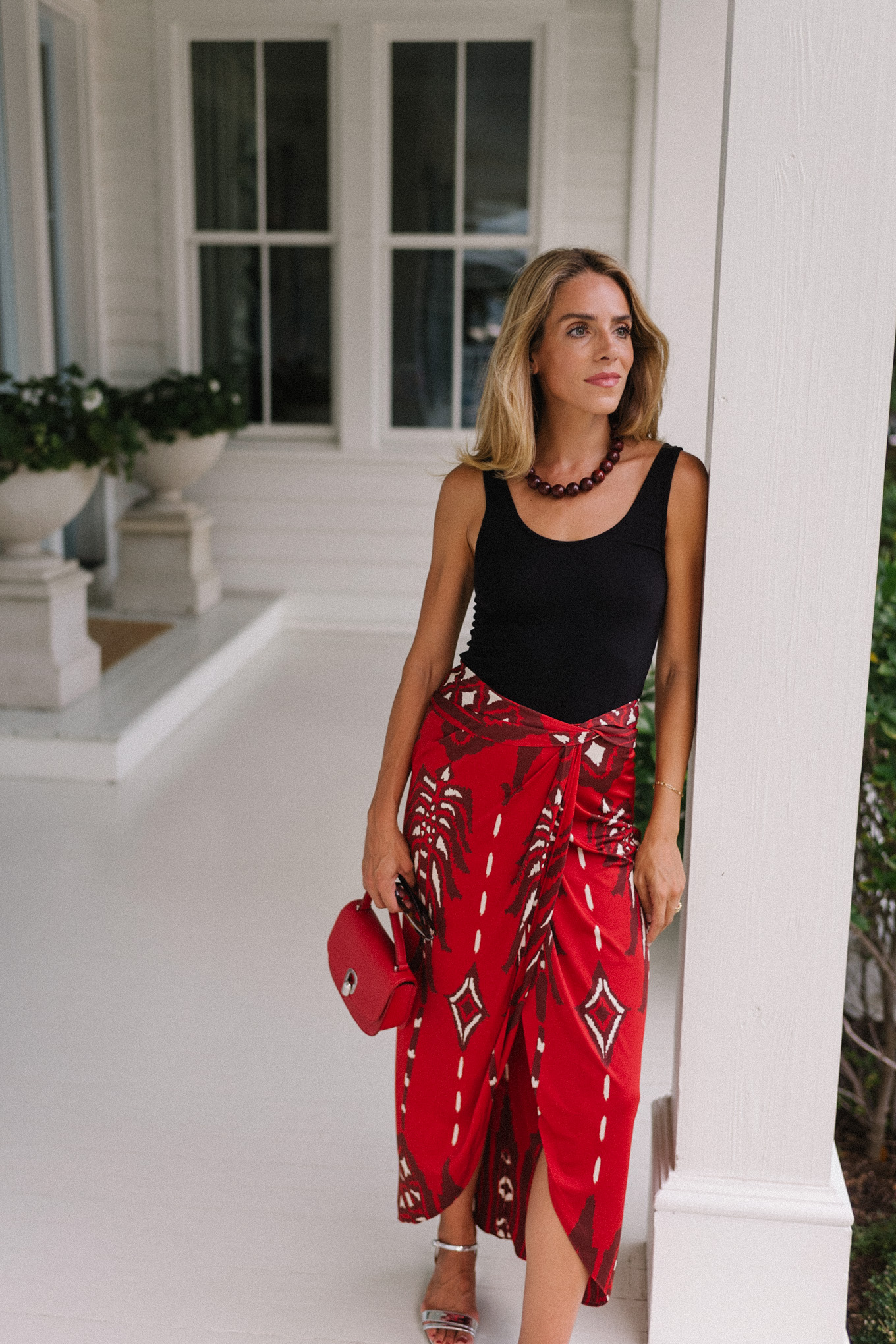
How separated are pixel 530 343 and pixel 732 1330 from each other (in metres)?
1.38

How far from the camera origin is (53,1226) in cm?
206

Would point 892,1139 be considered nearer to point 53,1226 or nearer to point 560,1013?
point 560,1013

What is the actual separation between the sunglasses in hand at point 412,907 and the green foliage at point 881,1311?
99 cm

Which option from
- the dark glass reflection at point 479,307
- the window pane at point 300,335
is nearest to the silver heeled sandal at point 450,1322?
the dark glass reflection at point 479,307

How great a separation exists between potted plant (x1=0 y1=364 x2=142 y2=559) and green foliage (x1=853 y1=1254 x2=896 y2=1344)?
3.61 m

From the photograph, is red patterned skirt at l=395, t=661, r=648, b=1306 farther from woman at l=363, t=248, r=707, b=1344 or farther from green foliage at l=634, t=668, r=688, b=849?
green foliage at l=634, t=668, r=688, b=849

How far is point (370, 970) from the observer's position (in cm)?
171

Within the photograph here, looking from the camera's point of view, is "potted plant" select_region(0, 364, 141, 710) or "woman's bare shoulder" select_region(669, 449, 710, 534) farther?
"potted plant" select_region(0, 364, 141, 710)

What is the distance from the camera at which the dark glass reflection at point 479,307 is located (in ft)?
22.4

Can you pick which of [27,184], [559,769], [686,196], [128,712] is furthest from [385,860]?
[27,184]

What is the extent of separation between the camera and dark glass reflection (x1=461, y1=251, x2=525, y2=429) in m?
6.81

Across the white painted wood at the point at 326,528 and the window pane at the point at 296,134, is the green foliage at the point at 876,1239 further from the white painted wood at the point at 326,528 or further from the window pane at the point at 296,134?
the window pane at the point at 296,134

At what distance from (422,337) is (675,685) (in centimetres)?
556

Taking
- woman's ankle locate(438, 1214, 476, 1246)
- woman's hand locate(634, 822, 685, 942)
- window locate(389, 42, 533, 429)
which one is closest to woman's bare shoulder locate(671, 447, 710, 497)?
woman's hand locate(634, 822, 685, 942)
